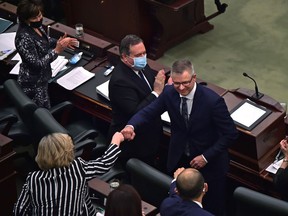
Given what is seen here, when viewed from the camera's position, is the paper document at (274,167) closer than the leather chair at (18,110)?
Yes

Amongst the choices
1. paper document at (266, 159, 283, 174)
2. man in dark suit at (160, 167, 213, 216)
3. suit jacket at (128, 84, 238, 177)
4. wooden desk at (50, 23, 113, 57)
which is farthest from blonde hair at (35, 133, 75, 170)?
wooden desk at (50, 23, 113, 57)

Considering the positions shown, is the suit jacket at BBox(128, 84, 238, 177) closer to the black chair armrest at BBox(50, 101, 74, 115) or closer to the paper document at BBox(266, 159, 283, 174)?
the paper document at BBox(266, 159, 283, 174)

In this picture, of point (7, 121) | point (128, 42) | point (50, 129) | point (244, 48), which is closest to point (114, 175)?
point (50, 129)

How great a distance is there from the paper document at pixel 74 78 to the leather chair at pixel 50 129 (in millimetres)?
505

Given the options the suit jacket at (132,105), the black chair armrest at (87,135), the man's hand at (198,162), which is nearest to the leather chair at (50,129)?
the black chair armrest at (87,135)

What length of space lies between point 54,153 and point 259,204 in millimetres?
1213

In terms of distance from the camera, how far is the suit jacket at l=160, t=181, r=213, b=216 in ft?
12.4

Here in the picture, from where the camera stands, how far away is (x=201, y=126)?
15.2 ft

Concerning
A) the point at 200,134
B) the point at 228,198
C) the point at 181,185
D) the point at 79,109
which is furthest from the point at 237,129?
the point at 79,109

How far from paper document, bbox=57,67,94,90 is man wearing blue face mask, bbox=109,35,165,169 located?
85 cm

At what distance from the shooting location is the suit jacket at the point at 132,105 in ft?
16.2

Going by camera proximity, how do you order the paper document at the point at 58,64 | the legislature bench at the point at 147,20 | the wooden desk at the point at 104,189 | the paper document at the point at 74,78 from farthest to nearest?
the legislature bench at the point at 147,20
the paper document at the point at 58,64
the paper document at the point at 74,78
the wooden desk at the point at 104,189

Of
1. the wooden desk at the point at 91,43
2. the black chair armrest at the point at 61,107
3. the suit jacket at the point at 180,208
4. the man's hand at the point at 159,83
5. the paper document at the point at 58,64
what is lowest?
the black chair armrest at the point at 61,107

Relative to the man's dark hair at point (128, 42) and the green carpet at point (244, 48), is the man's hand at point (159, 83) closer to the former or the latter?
the man's dark hair at point (128, 42)
